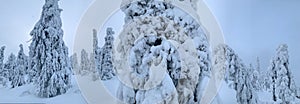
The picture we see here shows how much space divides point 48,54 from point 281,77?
23.0 meters

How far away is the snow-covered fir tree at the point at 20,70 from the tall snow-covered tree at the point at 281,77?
105 feet

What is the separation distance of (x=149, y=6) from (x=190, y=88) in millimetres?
2664

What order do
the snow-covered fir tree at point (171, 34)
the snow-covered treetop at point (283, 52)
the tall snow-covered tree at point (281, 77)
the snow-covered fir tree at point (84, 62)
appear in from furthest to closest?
the snow-covered fir tree at point (84, 62) → the tall snow-covered tree at point (281, 77) → the snow-covered treetop at point (283, 52) → the snow-covered fir tree at point (171, 34)

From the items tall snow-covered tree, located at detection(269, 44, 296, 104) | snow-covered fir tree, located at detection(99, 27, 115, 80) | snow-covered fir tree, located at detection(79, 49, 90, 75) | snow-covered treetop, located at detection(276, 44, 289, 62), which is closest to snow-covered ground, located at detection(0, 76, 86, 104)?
snow-covered fir tree, located at detection(99, 27, 115, 80)

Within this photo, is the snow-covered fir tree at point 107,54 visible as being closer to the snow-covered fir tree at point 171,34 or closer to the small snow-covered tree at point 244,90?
the small snow-covered tree at point 244,90

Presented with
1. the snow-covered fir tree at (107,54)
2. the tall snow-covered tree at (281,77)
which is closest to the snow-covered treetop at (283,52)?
the tall snow-covered tree at (281,77)

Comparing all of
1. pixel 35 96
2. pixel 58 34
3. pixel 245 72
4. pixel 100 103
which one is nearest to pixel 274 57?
pixel 245 72

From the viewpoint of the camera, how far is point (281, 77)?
34.7 metres

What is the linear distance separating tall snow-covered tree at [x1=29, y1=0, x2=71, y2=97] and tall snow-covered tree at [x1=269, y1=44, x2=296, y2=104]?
2085 cm

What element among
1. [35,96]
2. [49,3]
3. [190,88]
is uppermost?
[49,3]

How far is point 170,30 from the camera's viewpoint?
9836mm

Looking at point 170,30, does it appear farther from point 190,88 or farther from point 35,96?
point 35,96

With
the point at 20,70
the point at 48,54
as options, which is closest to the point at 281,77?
the point at 48,54

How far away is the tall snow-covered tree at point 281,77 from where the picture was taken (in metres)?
34.3
